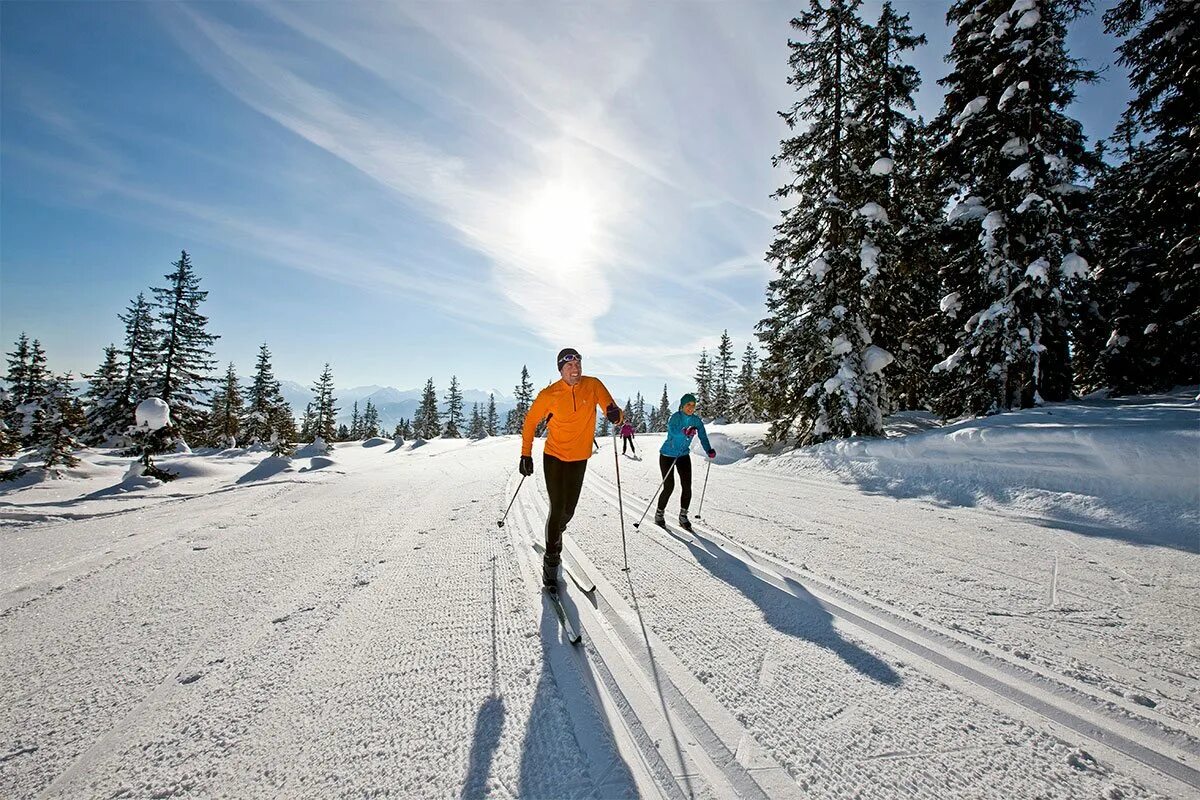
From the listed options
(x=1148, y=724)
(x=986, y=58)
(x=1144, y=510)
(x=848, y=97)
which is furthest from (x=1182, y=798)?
(x=986, y=58)

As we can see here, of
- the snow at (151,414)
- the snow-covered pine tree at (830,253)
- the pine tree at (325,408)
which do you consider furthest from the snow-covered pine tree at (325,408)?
the snow-covered pine tree at (830,253)

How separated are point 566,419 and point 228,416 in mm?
51733

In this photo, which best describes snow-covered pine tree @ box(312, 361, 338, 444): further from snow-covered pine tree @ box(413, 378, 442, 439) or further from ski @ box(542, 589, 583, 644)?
A: ski @ box(542, 589, 583, 644)

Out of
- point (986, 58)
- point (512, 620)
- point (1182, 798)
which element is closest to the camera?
point (1182, 798)

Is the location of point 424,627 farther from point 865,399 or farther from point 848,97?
point 848,97

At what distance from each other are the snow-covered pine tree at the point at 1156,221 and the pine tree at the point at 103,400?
44.3 meters

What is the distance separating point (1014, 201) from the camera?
12258mm

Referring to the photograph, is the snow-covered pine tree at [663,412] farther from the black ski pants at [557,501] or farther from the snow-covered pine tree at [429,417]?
the black ski pants at [557,501]

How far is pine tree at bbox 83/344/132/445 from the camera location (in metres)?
26.8

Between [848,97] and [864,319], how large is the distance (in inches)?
269

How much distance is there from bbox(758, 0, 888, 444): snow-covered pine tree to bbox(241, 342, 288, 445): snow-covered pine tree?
145 feet

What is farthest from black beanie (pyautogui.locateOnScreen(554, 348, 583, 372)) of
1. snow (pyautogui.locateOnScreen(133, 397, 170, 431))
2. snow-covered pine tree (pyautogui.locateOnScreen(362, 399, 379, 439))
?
snow-covered pine tree (pyautogui.locateOnScreen(362, 399, 379, 439))

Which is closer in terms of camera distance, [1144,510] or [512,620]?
[512,620]

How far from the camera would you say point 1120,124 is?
53.3 feet
